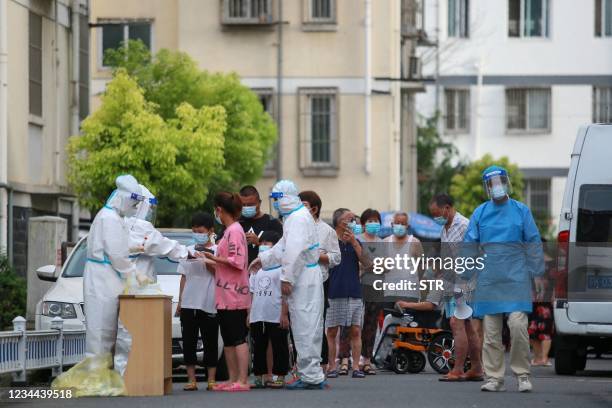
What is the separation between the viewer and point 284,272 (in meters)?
16.0

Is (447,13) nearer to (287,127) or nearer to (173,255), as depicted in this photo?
(287,127)

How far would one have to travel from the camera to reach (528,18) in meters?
61.6

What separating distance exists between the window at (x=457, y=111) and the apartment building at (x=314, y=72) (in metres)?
17.6

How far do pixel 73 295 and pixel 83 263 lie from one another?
859 millimetres

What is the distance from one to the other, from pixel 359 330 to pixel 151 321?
4.22 metres

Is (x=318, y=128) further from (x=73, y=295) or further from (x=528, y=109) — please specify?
(x=73, y=295)

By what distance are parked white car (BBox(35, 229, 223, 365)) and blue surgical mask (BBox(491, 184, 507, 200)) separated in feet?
12.5

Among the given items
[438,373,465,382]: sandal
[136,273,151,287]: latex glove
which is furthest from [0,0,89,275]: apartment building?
[136,273,151,287]: latex glove

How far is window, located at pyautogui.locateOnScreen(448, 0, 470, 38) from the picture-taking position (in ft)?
203

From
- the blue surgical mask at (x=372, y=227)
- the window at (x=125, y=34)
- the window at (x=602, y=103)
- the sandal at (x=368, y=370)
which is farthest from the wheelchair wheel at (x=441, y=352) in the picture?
the window at (x=602, y=103)

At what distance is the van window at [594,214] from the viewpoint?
773 inches

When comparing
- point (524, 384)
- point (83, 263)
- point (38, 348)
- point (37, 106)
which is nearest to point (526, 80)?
point (37, 106)

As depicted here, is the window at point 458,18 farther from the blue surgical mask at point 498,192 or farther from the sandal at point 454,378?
the blue surgical mask at point 498,192

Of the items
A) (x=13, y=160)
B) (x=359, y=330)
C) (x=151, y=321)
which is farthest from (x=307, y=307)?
(x=13, y=160)
